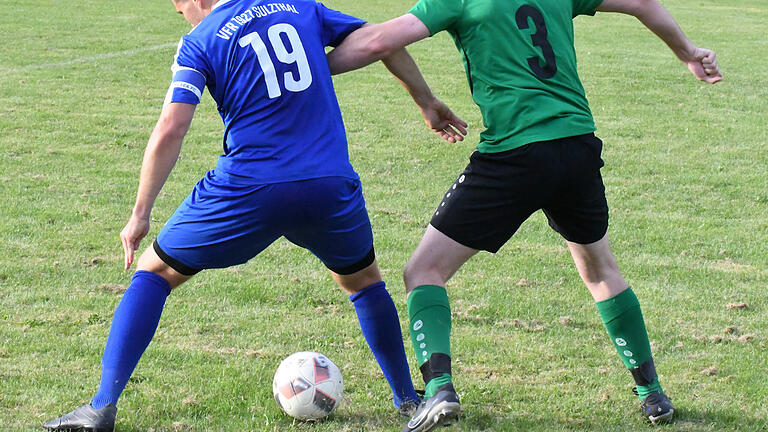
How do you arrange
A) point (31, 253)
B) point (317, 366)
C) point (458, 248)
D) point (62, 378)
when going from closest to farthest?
point (458, 248) < point (317, 366) < point (62, 378) < point (31, 253)

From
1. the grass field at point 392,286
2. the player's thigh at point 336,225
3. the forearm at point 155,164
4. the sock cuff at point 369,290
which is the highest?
the forearm at point 155,164

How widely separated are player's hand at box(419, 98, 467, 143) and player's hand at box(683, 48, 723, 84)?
3.41 ft

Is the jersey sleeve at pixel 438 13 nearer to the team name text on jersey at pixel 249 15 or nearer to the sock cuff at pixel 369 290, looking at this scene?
the team name text on jersey at pixel 249 15

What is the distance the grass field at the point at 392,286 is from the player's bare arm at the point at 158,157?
89 cm

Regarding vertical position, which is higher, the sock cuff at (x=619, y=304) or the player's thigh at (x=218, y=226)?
the player's thigh at (x=218, y=226)

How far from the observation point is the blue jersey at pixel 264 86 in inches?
136

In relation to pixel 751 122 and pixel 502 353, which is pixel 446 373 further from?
pixel 751 122

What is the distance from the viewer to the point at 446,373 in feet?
11.9

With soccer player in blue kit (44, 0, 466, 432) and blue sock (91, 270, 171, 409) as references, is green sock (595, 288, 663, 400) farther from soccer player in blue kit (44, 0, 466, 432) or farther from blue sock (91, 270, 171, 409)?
blue sock (91, 270, 171, 409)

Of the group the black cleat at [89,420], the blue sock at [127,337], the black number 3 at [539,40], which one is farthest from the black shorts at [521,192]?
the black cleat at [89,420]

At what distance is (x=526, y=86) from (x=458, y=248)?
70 cm

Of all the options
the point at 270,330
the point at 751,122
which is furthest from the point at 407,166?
the point at 751,122

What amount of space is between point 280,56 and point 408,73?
631 millimetres

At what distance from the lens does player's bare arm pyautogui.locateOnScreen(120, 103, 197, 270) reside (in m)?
3.42
